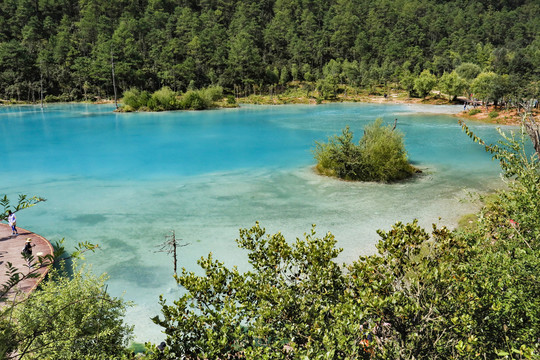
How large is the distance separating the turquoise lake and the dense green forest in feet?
223

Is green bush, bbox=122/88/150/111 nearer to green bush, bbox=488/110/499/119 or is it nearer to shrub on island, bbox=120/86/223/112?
Answer: shrub on island, bbox=120/86/223/112

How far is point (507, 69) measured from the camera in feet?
363

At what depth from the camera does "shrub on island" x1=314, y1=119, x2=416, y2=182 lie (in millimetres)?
31578

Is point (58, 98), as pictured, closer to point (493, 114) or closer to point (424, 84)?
point (424, 84)

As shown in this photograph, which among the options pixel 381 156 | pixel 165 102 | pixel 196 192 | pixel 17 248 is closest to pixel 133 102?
pixel 165 102

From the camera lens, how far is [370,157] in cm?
3167

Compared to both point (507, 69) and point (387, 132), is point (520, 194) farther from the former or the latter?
point (507, 69)

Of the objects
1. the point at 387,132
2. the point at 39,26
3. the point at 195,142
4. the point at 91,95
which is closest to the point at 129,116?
the point at 195,142

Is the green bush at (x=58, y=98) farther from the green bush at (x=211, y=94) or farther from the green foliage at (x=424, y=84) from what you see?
the green foliage at (x=424, y=84)

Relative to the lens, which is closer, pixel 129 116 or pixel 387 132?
pixel 387 132

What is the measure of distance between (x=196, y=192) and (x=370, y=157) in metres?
14.3

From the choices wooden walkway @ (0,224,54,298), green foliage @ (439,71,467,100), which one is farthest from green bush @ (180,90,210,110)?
wooden walkway @ (0,224,54,298)

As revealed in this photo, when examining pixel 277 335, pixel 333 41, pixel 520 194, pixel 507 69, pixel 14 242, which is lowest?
pixel 14 242

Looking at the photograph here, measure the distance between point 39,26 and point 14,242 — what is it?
538 feet
